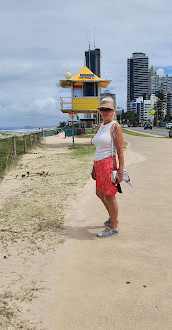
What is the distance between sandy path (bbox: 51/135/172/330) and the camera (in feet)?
8.43

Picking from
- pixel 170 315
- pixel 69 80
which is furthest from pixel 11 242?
pixel 69 80

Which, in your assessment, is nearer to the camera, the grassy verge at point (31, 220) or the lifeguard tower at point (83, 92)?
the grassy verge at point (31, 220)

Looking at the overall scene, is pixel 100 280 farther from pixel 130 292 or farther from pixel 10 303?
pixel 10 303

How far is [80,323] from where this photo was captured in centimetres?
250

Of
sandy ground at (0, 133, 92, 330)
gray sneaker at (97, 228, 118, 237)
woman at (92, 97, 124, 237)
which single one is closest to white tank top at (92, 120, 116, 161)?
woman at (92, 97, 124, 237)

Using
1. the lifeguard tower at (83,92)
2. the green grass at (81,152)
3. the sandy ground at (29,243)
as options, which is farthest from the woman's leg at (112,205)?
the lifeguard tower at (83,92)

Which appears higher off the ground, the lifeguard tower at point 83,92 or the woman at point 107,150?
the lifeguard tower at point 83,92

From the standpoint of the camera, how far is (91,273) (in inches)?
129

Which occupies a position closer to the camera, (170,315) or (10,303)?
(170,315)

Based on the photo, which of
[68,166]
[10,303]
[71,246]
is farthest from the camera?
[68,166]

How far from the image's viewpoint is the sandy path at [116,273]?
2.57m

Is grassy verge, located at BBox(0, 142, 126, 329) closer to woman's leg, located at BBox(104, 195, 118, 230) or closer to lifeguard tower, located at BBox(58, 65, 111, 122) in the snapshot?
woman's leg, located at BBox(104, 195, 118, 230)

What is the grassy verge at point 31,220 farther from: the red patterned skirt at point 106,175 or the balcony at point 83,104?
the balcony at point 83,104

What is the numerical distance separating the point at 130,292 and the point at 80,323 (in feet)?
2.04
